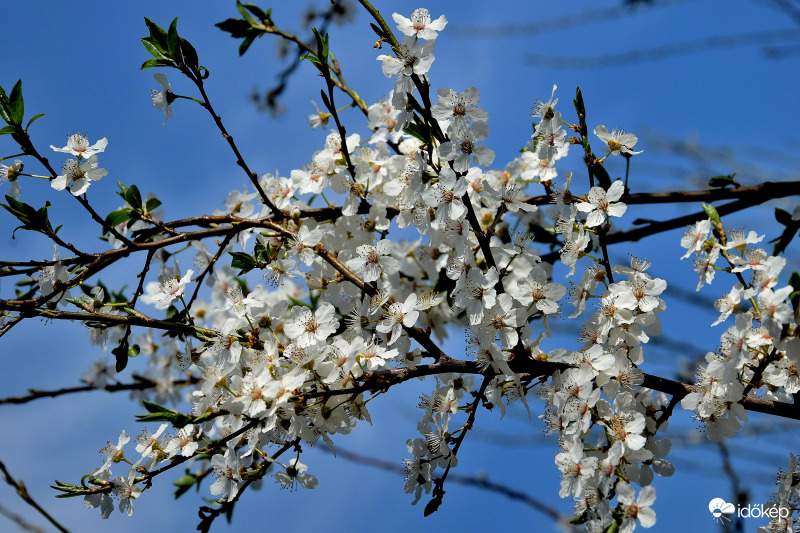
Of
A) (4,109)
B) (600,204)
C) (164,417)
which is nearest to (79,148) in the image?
(4,109)

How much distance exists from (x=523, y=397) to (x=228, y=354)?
→ 0.72m

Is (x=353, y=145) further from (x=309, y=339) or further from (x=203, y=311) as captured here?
(x=203, y=311)

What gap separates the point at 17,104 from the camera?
1.57 metres

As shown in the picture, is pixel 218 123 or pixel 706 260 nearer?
pixel 706 260

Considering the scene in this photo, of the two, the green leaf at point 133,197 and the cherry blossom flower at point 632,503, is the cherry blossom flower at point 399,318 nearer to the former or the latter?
the cherry blossom flower at point 632,503

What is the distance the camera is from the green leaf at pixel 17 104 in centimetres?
157

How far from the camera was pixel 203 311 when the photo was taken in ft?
9.12

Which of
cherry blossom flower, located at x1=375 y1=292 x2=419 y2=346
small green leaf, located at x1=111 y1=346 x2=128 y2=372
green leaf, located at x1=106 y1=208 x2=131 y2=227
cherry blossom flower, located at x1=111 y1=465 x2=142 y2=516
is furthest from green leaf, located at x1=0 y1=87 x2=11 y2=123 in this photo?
cherry blossom flower, located at x1=375 y1=292 x2=419 y2=346

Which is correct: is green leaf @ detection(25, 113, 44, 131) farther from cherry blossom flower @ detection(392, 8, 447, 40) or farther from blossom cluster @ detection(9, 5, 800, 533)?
cherry blossom flower @ detection(392, 8, 447, 40)

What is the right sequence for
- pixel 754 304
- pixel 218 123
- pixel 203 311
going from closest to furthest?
pixel 754 304
pixel 218 123
pixel 203 311

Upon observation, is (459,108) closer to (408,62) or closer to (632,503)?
(408,62)

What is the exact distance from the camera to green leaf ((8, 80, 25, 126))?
1.57 m

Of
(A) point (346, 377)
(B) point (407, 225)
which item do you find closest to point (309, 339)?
(A) point (346, 377)

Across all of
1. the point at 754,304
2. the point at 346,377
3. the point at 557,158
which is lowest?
the point at 346,377
